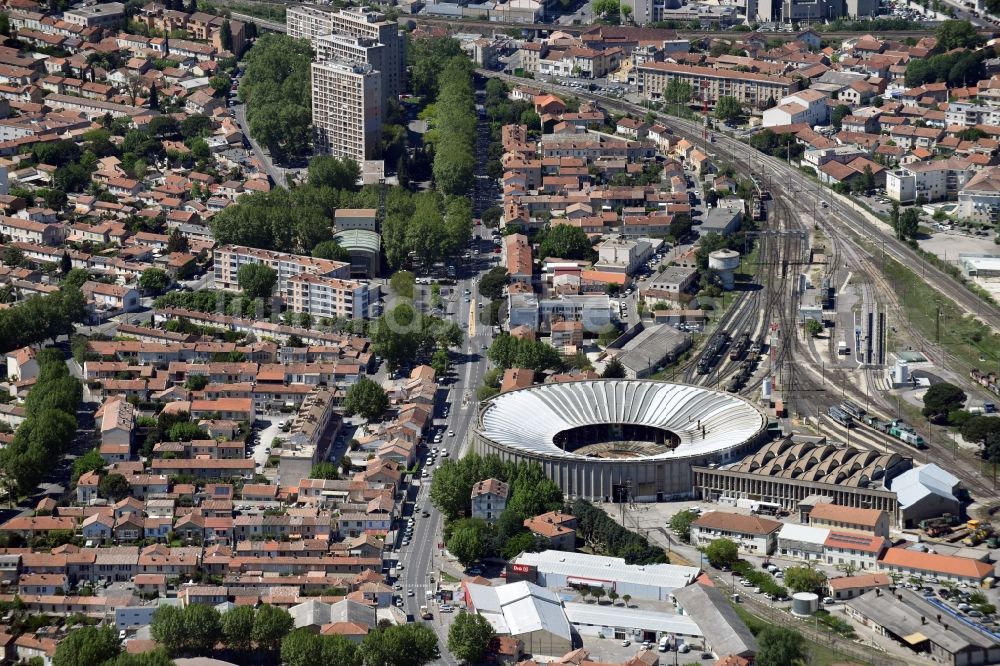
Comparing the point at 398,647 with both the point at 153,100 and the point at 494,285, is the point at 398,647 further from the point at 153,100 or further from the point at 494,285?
the point at 153,100

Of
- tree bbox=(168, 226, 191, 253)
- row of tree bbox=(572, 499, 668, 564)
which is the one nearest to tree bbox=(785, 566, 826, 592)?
row of tree bbox=(572, 499, 668, 564)

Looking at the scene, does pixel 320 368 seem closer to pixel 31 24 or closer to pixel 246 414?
pixel 246 414

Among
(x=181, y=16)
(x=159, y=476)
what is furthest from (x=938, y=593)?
(x=181, y=16)

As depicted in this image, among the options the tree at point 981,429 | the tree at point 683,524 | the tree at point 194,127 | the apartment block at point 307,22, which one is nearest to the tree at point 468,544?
A: the tree at point 683,524

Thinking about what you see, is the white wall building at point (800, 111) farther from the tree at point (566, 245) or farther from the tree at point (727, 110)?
the tree at point (566, 245)

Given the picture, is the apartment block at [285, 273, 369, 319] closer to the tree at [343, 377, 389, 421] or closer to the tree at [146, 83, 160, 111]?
the tree at [343, 377, 389, 421]

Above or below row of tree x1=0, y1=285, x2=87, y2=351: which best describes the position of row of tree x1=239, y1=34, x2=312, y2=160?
above
